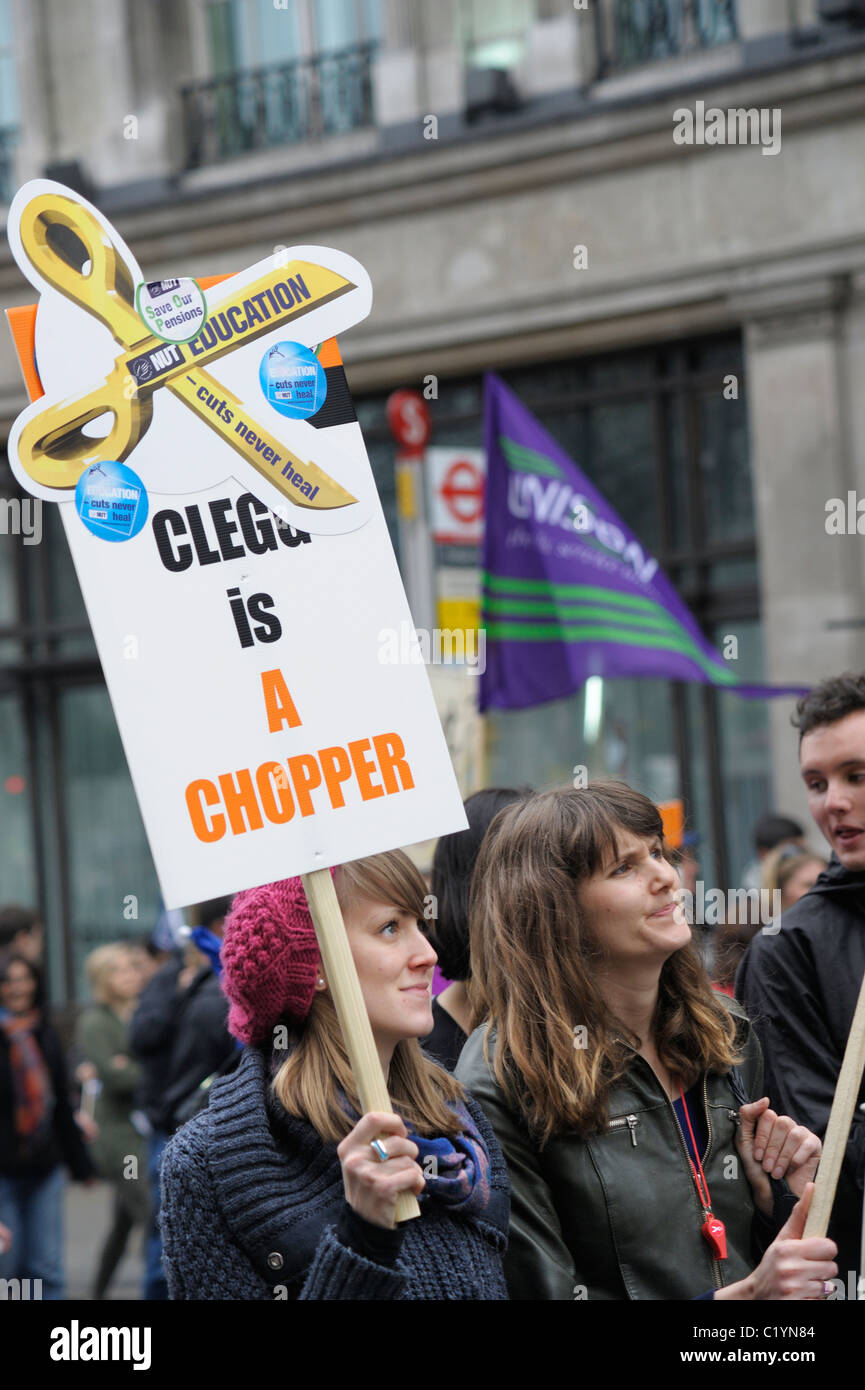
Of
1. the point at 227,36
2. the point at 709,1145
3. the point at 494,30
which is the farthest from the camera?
the point at 227,36

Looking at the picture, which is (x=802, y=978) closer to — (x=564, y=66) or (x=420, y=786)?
(x=420, y=786)

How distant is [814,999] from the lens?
3.73 m

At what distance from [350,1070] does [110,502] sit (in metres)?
0.97

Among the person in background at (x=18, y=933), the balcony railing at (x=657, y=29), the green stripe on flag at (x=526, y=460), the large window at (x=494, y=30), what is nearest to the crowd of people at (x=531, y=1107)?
the green stripe on flag at (x=526, y=460)

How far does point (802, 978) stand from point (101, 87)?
10.6 meters

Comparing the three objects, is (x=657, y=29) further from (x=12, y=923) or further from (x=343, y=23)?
(x=12, y=923)

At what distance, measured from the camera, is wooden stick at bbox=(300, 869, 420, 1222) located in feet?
8.31

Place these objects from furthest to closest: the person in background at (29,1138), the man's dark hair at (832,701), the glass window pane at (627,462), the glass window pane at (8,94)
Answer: the glass window pane at (8,94), the glass window pane at (627,462), the person in background at (29,1138), the man's dark hair at (832,701)

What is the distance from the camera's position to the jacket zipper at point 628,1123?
2965 mm

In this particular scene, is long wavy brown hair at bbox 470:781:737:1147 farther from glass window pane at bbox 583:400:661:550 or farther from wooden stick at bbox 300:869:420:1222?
glass window pane at bbox 583:400:661:550

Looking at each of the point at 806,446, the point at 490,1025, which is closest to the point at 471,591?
the point at 806,446

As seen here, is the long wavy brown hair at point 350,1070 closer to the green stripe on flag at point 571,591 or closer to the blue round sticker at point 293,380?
the blue round sticker at point 293,380

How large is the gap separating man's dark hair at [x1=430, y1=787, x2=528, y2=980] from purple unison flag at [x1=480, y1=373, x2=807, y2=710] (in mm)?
2874

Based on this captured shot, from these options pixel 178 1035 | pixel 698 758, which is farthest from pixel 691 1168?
pixel 698 758
